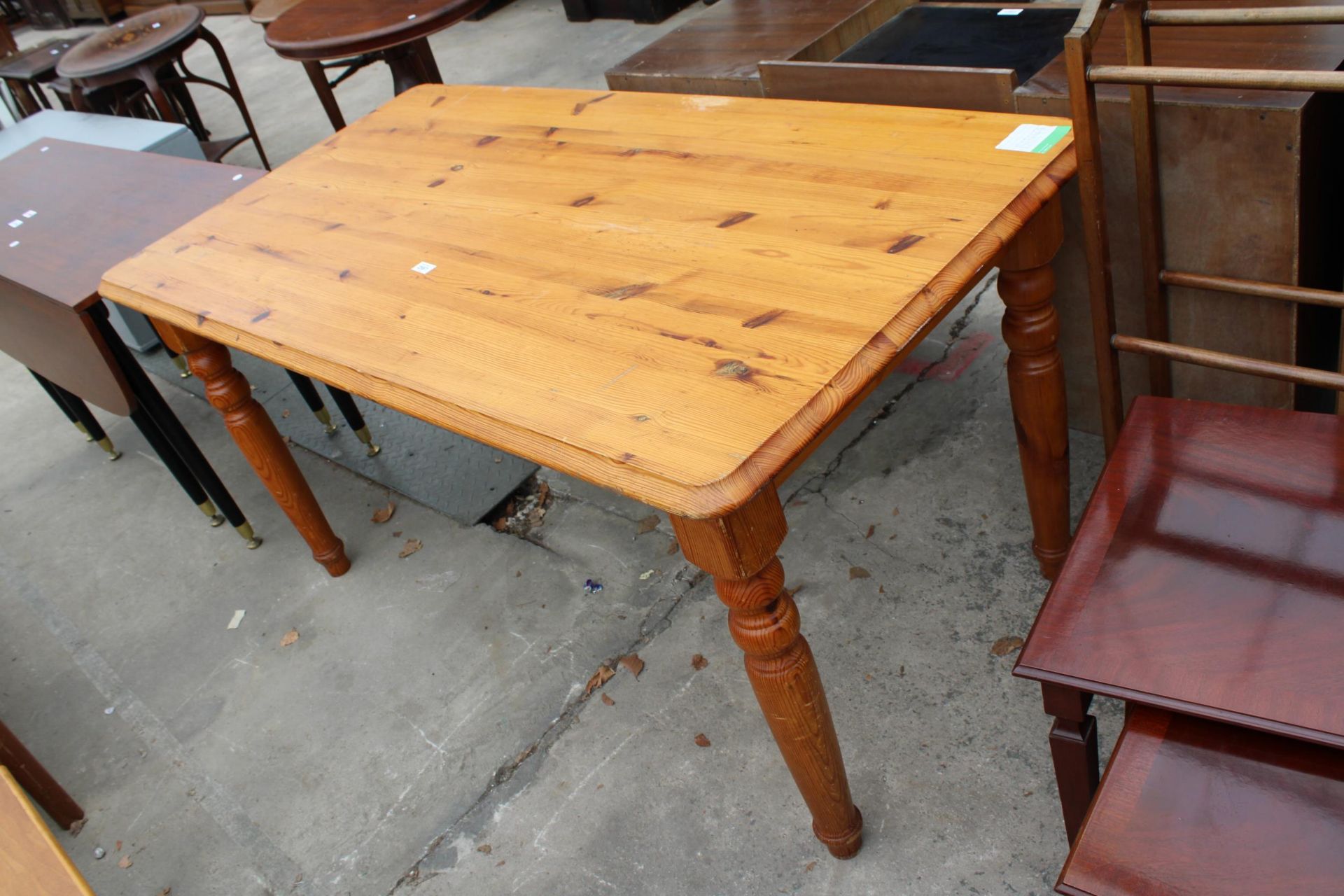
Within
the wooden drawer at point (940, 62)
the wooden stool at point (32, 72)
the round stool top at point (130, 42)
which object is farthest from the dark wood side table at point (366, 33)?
the wooden stool at point (32, 72)

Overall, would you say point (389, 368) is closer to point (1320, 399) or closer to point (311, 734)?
point (311, 734)

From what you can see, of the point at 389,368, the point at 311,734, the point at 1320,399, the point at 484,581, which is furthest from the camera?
the point at 484,581

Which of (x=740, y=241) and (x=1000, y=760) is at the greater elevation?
(x=740, y=241)

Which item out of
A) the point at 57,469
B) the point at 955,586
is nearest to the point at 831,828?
the point at 955,586

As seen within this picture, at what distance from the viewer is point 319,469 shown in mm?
2908

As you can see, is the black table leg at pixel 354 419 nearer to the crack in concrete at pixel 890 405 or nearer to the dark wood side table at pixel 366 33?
A: the dark wood side table at pixel 366 33

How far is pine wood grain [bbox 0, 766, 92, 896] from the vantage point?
123 cm

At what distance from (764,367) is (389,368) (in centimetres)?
54

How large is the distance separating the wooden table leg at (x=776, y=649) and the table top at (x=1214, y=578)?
11.7 inches

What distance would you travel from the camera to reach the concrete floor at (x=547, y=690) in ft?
5.52

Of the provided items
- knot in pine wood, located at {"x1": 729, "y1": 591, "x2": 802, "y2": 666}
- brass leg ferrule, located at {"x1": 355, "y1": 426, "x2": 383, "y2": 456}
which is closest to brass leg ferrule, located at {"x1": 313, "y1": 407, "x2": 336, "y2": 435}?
brass leg ferrule, located at {"x1": 355, "y1": 426, "x2": 383, "y2": 456}

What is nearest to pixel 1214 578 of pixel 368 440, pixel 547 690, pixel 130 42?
pixel 547 690

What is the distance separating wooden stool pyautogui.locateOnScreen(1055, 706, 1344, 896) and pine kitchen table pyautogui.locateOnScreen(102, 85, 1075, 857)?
423 mm

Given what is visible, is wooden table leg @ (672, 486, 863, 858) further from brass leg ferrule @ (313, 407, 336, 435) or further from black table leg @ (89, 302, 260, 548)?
brass leg ferrule @ (313, 407, 336, 435)
